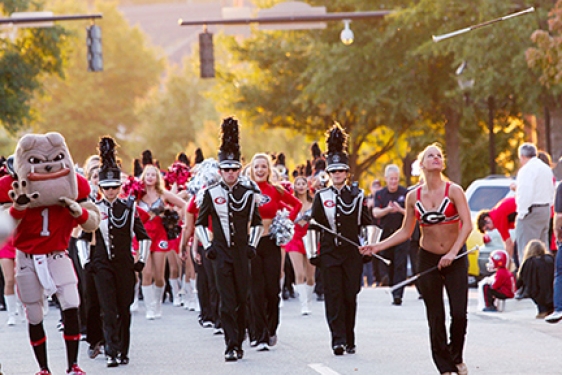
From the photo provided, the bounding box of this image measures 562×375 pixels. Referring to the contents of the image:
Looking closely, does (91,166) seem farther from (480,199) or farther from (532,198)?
(480,199)

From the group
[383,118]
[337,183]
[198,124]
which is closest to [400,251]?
[337,183]

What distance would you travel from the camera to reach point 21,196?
33.2 feet

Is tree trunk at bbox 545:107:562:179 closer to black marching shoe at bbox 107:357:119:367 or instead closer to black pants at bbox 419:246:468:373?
black marching shoe at bbox 107:357:119:367

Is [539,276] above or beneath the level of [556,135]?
beneath

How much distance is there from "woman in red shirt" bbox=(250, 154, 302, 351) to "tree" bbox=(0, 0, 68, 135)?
23.9 m

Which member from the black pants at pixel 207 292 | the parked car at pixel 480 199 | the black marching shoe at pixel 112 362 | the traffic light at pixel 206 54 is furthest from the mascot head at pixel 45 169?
the traffic light at pixel 206 54

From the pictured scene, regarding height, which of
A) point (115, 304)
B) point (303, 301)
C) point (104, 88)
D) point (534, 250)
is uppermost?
point (104, 88)

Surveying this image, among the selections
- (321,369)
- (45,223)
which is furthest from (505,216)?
(45,223)

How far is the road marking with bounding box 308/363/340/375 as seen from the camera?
1112 cm

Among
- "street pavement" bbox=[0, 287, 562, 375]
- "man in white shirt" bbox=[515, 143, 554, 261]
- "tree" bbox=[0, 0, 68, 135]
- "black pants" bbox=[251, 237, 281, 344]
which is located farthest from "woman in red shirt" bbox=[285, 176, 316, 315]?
"tree" bbox=[0, 0, 68, 135]

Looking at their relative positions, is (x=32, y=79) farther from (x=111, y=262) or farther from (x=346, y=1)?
(x=111, y=262)

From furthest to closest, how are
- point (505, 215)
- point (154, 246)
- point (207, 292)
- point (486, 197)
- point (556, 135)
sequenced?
point (556, 135), point (486, 197), point (505, 215), point (154, 246), point (207, 292)

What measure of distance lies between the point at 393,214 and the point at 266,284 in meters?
6.35

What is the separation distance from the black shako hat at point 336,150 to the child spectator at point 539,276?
3805 millimetres
